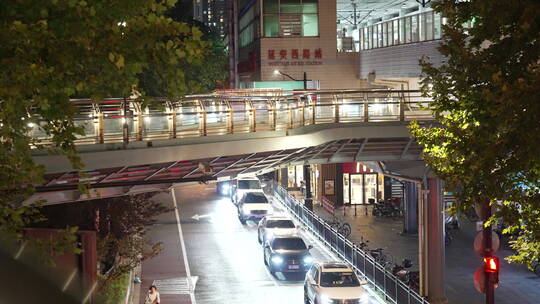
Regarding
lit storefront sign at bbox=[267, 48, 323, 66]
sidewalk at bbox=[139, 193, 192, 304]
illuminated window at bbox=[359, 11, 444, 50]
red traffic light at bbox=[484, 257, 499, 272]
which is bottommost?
sidewalk at bbox=[139, 193, 192, 304]

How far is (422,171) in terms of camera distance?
2947cm

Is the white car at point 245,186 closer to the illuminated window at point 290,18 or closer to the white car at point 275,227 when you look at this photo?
the white car at point 275,227

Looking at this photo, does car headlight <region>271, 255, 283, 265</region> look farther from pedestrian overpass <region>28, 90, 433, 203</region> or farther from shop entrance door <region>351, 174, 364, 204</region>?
shop entrance door <region>351, 174, 364, 204</region>

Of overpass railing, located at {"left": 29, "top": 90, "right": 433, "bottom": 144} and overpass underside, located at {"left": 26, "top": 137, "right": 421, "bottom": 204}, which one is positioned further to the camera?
overpass railing, located at {"left": 29, "top": 90, "right": 433, "bottom": 144}

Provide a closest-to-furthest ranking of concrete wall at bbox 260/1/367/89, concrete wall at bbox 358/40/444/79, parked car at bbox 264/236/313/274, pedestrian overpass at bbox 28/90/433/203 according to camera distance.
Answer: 1. pedestrian overpass at bbox 28/90/433/203
2. parked car at bbox 264/236/313/274
3. concrete wall at bbox 358/40/444/79
4. concrete wall at bbox 260/1/367/89

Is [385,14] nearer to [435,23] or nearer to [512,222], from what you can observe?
[435,23]

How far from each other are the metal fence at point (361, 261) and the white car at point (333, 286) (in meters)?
0.81

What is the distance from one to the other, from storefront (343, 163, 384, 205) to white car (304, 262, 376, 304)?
24707 mm

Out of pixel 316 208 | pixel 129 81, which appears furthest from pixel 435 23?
pixel 129 81

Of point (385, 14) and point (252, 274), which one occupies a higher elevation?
Result: point (385, 14)

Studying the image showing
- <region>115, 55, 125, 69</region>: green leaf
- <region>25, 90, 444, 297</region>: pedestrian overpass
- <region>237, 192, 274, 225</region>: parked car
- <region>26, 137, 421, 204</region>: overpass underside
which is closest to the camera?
<region>115, 55, 125, 69</region>: green leaf

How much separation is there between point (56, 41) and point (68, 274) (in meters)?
7.39

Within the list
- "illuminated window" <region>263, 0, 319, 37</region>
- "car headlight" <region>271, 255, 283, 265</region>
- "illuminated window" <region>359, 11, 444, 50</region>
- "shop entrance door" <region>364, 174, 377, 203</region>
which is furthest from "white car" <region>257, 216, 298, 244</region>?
"illuminated window" <region>263, 0, 319, 37</region>

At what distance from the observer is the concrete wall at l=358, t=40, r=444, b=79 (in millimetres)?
40281
